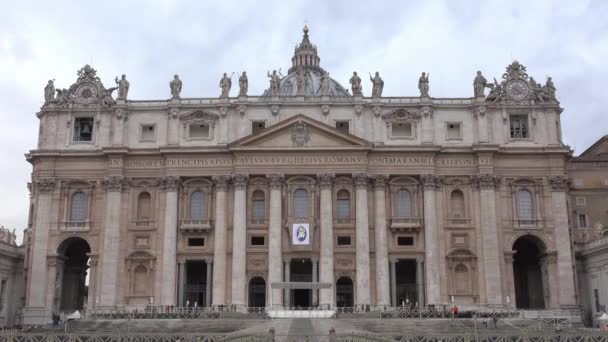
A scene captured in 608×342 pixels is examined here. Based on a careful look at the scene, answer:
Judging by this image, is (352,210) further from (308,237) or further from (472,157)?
(472,157)

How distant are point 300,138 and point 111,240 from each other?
19947mm

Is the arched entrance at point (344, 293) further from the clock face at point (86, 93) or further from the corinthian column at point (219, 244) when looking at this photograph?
the clock face at point (86, 93)

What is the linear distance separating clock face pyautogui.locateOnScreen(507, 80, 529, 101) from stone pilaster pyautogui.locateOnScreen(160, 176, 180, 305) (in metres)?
33.5

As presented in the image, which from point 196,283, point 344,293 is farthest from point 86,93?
point 344,293

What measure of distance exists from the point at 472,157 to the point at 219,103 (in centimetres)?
2486

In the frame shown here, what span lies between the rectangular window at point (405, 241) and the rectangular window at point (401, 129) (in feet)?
32.4

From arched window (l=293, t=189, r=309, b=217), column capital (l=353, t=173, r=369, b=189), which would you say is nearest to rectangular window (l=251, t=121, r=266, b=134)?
arched window (l=293, t=189, r=309, b=217)

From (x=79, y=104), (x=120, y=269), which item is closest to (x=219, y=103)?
(x=79, y=104)

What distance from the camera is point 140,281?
66875 mm

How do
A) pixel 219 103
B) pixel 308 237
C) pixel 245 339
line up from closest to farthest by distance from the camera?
pixel 245 339 < pixel 308 237 < pixel 219 103

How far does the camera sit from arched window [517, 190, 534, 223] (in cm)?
6725

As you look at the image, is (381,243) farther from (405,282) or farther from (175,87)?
(175,87)

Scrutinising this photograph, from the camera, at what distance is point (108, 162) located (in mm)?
Answer: 68500

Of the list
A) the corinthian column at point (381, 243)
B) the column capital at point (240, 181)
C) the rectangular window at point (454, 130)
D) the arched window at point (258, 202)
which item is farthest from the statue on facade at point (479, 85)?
the column capital at point (240, 181)
